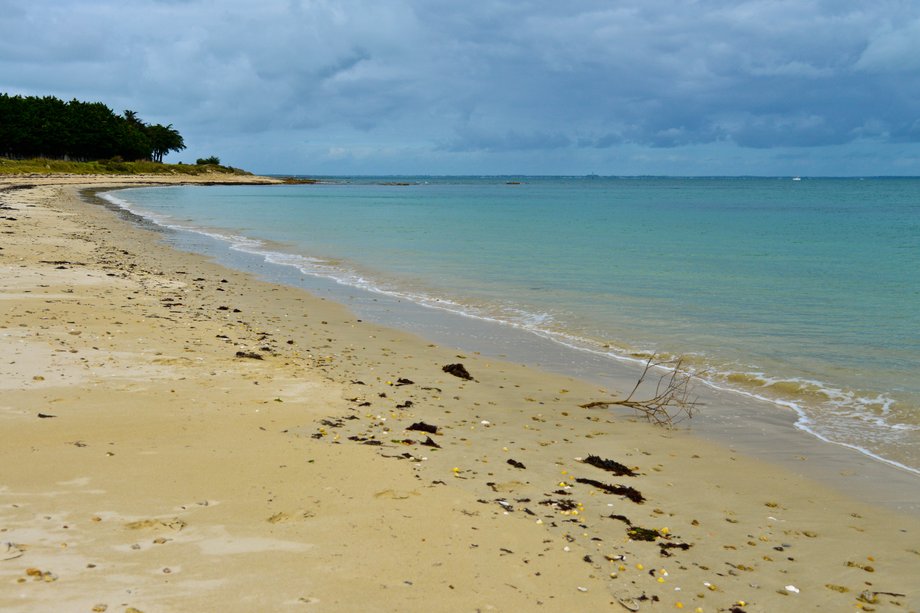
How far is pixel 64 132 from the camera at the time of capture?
109438 millimetres

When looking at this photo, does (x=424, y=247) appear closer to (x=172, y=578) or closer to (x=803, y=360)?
(x=803, y=360)

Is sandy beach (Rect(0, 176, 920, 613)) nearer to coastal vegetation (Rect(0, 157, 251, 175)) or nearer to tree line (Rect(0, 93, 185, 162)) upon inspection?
coastal vegetation (Rect(0, 157, 251, 175))

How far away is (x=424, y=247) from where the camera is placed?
3288 centimetres

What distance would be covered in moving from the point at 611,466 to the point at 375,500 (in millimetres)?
2446

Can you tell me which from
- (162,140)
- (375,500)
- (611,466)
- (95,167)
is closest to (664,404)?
(611,466)

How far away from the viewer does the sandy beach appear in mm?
4438

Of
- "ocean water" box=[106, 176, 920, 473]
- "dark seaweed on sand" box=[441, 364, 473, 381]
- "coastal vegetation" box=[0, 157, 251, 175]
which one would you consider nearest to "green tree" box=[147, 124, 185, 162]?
"coastal vegetation" box=[0, 157, 251, 175]

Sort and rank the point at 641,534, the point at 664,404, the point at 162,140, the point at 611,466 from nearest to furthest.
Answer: the point at 641,534
the point at 611,466
the point at 664,404
the point at 162,140

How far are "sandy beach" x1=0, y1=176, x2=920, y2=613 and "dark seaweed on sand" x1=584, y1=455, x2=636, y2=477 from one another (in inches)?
1.1

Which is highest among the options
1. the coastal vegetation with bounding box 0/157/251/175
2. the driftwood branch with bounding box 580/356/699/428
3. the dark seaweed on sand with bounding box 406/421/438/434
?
the coastal vegetation with bounding box 0/157/251/175

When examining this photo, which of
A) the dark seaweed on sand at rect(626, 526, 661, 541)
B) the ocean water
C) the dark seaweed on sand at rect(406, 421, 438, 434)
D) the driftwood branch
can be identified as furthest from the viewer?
the ocean water

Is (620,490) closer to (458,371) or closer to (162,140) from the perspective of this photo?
(458,371)

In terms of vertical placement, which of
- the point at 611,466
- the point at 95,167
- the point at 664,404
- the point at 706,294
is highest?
the point at 95,167

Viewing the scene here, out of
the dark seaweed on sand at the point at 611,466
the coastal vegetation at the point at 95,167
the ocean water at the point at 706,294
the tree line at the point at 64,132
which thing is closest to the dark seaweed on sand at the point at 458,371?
the ocean water at the point at 706,294
